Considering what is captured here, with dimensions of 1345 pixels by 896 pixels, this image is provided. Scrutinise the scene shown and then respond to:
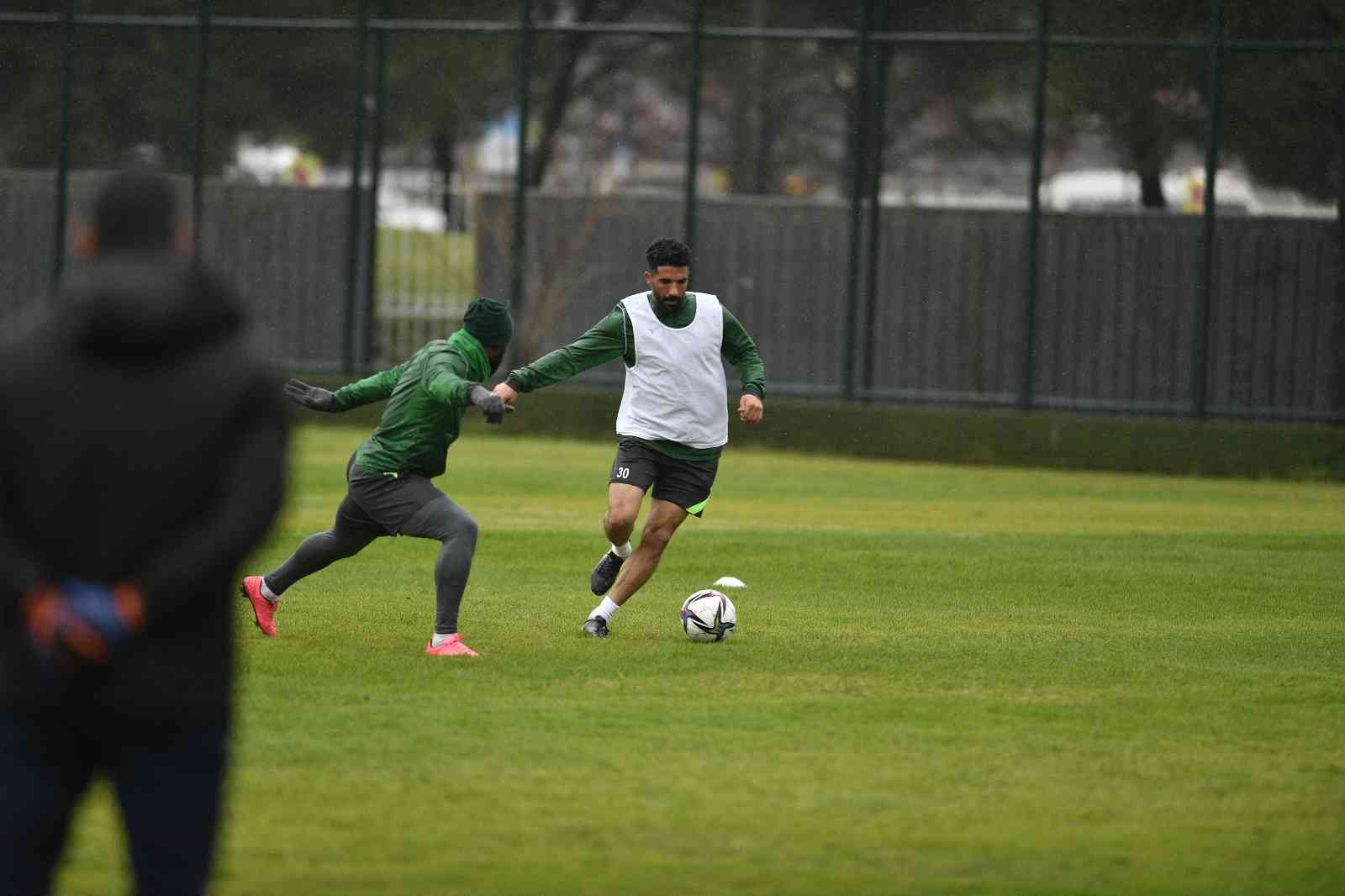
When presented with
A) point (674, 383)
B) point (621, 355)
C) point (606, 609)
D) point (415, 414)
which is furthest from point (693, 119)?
point (415, 414)

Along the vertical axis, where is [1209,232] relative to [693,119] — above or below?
below

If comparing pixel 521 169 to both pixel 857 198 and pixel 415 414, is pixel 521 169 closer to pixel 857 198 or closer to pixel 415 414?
pixel 857 198

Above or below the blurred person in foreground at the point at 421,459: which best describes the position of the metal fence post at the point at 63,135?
above

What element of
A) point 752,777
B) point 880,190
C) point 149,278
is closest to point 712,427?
point 752,777

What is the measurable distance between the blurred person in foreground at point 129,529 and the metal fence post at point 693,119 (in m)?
19.0

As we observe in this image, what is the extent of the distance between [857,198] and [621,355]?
12.1 metres

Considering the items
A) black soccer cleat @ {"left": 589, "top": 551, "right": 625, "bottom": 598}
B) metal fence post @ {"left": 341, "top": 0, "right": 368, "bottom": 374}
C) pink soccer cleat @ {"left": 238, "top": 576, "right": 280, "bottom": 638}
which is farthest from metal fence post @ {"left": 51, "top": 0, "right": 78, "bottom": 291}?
pink soccer cleat @ {"left": 238, "top": 576, "right": 280, "bottom": 638}

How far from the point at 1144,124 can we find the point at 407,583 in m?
12.8

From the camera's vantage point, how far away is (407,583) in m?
12.3

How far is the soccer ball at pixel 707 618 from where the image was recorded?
10227 mm

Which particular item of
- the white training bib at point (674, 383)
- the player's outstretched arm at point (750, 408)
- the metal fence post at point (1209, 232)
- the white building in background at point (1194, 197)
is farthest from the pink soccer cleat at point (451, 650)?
the white building in background at point (1194, 197)

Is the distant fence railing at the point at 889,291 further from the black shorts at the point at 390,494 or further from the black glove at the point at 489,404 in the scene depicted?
the black glove at the point at 489,404

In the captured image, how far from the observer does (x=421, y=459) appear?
9461 millimetres

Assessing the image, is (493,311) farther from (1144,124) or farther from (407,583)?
(1144,124)
